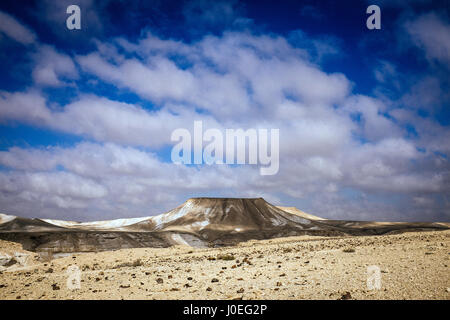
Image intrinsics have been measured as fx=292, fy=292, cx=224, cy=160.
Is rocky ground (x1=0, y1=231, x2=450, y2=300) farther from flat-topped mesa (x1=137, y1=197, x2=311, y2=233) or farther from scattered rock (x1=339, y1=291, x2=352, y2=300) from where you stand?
flat-topped mesa (x1=137, y1=197, x2=311, y2=233)

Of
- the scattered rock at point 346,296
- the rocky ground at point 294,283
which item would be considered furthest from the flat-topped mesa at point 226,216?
the scattered rock at point 346,296

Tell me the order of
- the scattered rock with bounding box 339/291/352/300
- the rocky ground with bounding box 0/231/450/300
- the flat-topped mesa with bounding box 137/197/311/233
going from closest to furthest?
the scattered rock with bounding box 339/291/352/300
the rocky ground with bounding box 0/231/450/300
the flat-topped mesa with bounding box 137/197/311/233

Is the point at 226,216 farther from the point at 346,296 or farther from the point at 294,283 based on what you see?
the point at 346,296

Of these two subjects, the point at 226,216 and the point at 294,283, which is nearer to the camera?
the point at 294,283

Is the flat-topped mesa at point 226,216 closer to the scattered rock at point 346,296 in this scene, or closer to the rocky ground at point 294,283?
the rocky ground at point 294,283

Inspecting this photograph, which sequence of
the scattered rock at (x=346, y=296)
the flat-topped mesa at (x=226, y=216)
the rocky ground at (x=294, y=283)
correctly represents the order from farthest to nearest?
the flat-topped mesa at (x=226, y=216) < the rocky ground at (x=294, y=283) < the scattered rock at (x=346, y=296)

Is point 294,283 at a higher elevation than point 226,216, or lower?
higher

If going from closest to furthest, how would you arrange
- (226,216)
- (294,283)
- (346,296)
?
1. (346,296)
2. (294,283)
3. (226,216)

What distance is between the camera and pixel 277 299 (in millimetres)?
6660

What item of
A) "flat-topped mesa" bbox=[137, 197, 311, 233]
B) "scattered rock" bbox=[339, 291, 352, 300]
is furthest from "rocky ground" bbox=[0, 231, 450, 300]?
"flat-topped mesa" bbox=[137, 197, 311, 233]

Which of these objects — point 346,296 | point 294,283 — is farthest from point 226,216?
point 346,296
